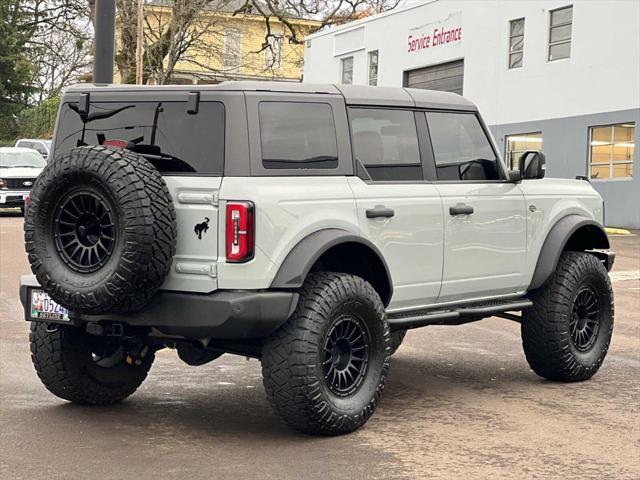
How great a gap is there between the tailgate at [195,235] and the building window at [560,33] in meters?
26.1

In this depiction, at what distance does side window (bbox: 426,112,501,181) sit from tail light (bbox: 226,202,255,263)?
1.85 meters

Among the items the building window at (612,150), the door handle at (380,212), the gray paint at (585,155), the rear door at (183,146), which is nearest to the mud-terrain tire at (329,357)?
the door handle at (380,212)

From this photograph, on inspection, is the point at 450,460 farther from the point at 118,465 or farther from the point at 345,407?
the point at 118,465

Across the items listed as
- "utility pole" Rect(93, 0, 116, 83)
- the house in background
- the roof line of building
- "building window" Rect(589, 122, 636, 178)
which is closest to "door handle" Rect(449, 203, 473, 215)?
"utility pole" Rect(93, 0, 116, 83)

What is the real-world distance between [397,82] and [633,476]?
112 feet

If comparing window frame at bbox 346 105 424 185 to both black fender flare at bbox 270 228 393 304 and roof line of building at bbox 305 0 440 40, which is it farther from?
roof line of building at bbox 305 0 440 40

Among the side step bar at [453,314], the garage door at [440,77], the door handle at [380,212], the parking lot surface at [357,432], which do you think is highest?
the garage door at [440,77]

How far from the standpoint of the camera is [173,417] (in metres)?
7.00

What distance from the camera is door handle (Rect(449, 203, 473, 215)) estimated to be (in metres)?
7.45

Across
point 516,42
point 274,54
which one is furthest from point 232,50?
point 516,42

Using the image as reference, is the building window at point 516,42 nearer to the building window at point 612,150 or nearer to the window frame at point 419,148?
the building window at point 612,150

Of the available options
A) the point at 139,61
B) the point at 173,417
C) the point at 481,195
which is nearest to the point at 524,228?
the point at 481,195

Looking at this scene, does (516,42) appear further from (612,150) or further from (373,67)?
(373,67)

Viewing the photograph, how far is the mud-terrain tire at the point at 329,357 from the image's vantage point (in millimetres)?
6234
